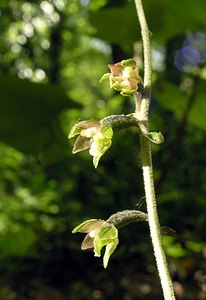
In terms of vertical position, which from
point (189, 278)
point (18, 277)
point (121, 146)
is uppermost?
point (121, 146)

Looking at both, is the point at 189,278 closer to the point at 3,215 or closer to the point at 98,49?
the point at 3,215


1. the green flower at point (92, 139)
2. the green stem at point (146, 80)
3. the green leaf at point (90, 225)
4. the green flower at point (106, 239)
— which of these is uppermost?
the green stem at point (146, 80)

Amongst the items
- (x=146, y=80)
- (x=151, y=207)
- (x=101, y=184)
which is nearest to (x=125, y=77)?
(x=146, y=80)

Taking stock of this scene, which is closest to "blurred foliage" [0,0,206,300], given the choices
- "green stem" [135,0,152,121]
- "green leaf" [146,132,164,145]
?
"green stem" [135,0,152,121]

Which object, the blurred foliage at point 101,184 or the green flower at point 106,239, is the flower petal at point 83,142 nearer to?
the green flower at point 106,239

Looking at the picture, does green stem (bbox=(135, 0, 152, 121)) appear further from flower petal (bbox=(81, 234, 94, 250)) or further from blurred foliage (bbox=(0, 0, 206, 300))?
blurred foliage (bbox=(0, 0, 206, 300))

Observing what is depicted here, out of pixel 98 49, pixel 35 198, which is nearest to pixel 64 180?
pixel 35 198

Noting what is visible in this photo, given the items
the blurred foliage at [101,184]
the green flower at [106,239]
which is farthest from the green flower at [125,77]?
the blurred foliage at [101,184]
